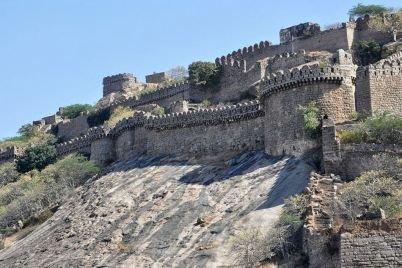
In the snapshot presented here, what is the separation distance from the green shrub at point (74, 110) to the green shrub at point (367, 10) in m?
24.9

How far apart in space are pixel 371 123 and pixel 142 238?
1184cm

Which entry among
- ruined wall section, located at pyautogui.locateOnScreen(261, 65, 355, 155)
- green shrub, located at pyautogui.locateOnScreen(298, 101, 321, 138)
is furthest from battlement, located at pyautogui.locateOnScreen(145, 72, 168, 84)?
green shrub, located at pyautogui.locateOnScreen(298, 101, 321, 138)

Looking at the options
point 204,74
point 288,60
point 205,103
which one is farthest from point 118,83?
point 288,60

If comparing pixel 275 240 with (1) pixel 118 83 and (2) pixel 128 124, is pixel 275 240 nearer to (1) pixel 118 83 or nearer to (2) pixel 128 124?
(2) pixel 128 124

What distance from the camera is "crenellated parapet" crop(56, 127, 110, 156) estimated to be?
235ft

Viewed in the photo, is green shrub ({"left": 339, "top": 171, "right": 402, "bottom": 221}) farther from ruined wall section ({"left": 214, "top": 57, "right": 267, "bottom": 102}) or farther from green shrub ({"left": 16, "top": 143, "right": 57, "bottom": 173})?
green shrub ({"left": 16, "top": 143, "right": 57, "bottom": 173})

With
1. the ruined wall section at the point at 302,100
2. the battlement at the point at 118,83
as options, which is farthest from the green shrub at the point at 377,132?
the battlement at the point at 118,83

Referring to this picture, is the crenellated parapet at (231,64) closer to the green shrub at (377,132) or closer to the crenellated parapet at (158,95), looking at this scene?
the crenellated parapet at (158,95)

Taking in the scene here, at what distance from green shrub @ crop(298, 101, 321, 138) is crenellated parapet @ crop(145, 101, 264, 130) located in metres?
5.44

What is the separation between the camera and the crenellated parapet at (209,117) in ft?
193

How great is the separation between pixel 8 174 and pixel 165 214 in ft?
89.3

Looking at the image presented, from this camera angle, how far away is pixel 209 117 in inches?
2413

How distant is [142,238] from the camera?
51.2 metres

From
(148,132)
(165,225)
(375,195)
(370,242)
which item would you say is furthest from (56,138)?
(370,242)
